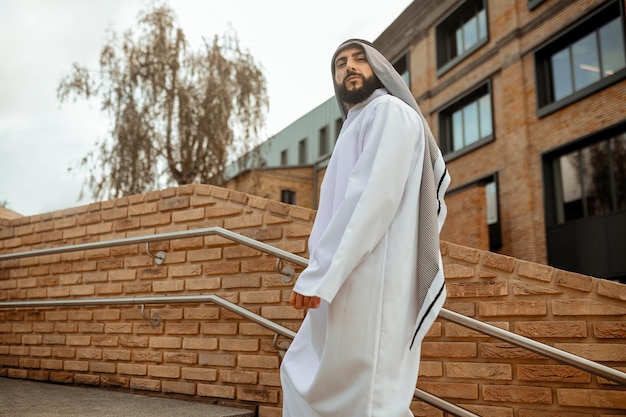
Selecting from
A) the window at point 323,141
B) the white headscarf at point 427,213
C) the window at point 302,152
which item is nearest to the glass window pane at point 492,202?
the white headscarf at point 427,213

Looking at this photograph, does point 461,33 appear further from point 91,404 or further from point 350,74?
point 91,404

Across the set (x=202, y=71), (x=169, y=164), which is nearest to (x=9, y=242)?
(x=169, y=164)

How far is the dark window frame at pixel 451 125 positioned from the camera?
15.0 metres

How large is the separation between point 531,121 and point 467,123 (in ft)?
8.75

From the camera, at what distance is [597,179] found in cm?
1191

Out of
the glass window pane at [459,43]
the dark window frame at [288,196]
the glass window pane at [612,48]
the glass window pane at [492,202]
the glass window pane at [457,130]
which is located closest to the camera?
the glass window pane at [612,48]

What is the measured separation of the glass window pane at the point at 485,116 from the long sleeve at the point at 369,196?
13764mm

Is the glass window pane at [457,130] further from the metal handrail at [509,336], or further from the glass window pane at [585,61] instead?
the metal handrail at [509,336]

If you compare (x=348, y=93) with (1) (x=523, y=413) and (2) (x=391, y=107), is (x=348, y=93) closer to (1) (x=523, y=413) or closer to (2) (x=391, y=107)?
(2) (x=391, y=107)

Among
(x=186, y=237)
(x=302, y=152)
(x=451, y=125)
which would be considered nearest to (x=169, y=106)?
(x=451, y=125)

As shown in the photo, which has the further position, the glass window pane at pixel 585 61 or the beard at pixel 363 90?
the glass window pane at pixel 585 61

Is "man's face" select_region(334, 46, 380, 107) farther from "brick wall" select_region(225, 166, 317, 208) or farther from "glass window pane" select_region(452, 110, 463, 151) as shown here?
"brick wall" select_region(225, 166, 317, 208)

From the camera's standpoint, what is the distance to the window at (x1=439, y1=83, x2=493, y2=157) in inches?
608

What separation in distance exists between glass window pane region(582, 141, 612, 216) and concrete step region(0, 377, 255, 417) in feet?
35.1
